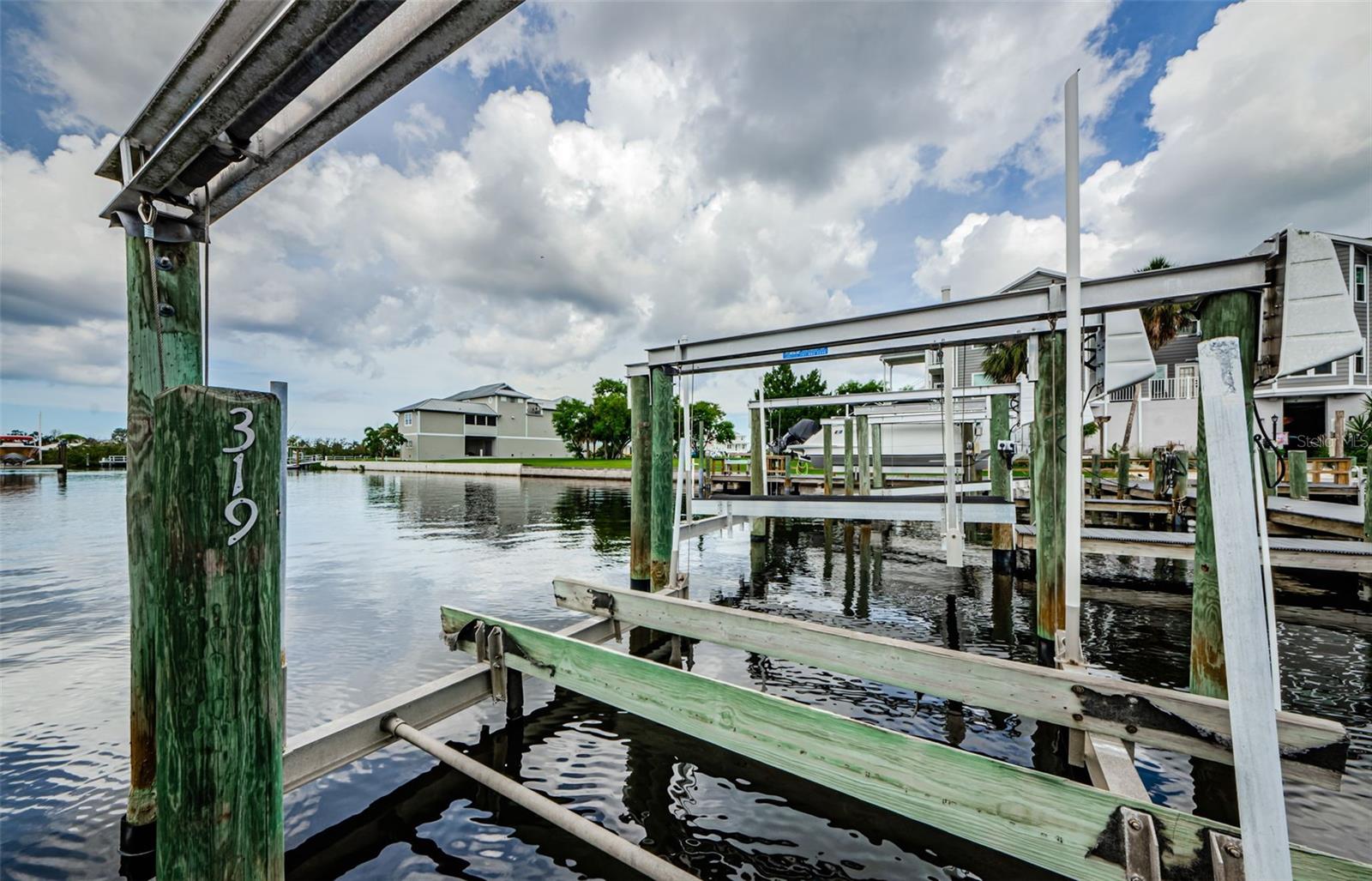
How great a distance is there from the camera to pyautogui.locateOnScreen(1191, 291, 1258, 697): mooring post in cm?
395

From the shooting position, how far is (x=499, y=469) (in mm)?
47906

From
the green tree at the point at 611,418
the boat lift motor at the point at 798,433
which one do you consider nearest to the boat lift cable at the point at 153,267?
the boat lift motor at the point at 798,433

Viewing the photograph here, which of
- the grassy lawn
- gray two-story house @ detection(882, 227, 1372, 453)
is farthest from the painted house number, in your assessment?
the grassy lawn

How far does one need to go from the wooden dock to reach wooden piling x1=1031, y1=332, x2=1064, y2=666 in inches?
90.0

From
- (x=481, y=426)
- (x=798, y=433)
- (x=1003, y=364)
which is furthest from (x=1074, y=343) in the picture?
(x=481, y=426)

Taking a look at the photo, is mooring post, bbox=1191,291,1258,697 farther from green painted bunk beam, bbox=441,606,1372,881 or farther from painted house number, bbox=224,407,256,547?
painted house number, bbox=224,407,256,547

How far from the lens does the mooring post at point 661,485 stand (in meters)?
7.23

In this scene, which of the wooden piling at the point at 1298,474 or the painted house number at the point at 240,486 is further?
the wooden piling at the point at 1298,474

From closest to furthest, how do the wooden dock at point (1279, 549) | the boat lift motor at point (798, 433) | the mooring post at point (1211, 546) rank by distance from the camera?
1. the mooring post at point (1211, 546)
2. the wooden dock at point (1279, 549)
3. the boat lift motor at point (798, 433)

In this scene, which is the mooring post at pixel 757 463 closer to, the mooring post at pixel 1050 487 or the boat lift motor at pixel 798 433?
the mooring post at pixel 1050 487

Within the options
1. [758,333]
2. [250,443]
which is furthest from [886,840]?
[758,333]

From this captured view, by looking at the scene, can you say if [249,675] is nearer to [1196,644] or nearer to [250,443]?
[250,443]

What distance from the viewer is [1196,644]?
4.17 metres

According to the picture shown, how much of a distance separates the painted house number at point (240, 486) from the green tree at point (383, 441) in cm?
7250
